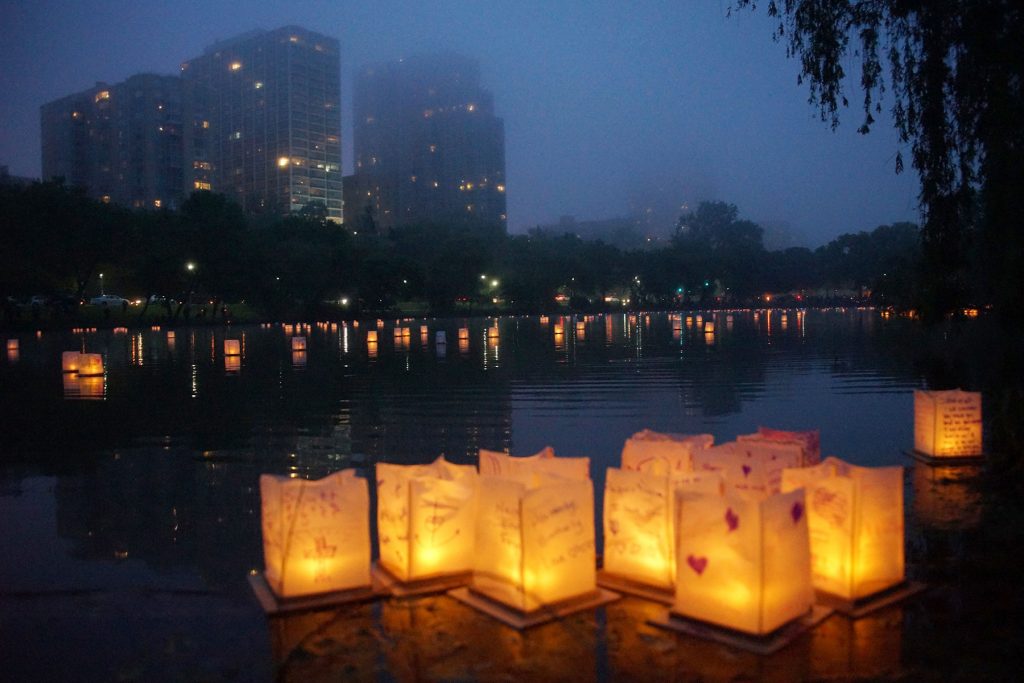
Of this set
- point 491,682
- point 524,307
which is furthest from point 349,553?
point 524,307

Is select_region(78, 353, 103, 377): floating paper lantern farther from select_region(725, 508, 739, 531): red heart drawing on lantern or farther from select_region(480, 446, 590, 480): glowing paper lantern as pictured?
select_region(725, 508, 739, 531): red heart drawing on lantern

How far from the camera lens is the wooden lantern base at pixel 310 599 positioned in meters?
5.11

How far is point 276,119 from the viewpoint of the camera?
16275cm

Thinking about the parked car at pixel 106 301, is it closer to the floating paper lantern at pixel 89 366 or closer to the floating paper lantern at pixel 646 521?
the floating paper lantern at pixel 89 366

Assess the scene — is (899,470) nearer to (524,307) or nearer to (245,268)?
(245,268)

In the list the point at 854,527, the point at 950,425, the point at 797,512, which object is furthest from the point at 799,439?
the point at 950,425

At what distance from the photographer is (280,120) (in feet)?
531

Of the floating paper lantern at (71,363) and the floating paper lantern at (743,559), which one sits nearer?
the floating paper lantern at (743,559)

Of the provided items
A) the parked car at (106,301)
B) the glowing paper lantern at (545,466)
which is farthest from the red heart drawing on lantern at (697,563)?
the parked car at (106,301)

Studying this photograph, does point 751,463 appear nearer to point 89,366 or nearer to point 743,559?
point 743,559

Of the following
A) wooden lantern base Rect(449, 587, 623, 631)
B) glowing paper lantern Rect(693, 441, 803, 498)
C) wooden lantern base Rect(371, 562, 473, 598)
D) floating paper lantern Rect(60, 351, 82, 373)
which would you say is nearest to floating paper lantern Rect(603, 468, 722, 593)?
wooden lantern base Rect(449, 587, 623, 631)

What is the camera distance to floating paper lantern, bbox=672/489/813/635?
4438 millimetres

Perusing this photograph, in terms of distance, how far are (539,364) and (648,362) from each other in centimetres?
309

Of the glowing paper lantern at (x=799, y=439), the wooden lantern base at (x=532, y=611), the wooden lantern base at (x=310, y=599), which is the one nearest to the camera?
the wooden lantern base at (x=532, y=611)
